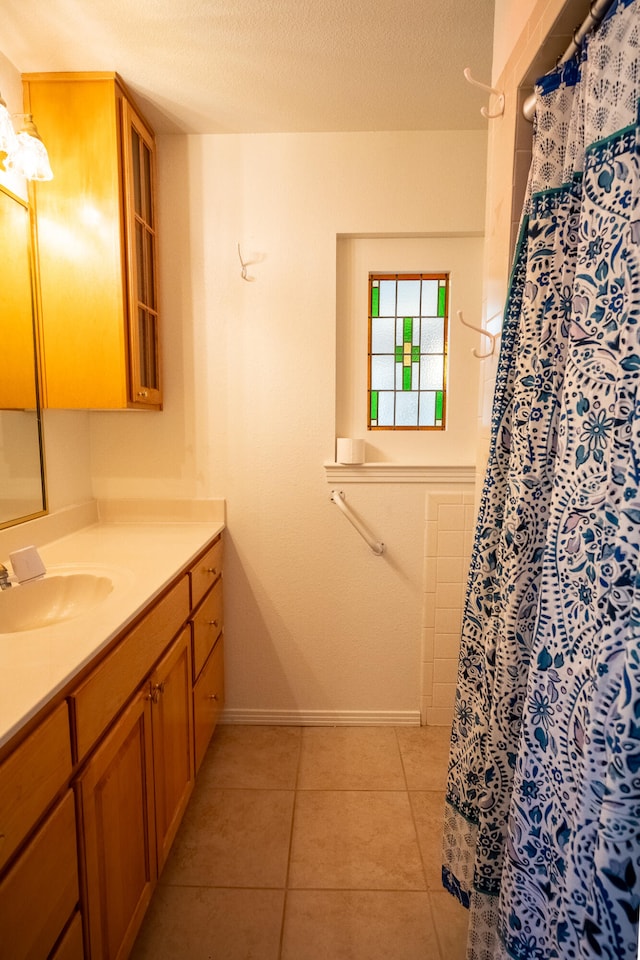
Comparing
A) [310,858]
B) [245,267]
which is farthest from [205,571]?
[245,267]

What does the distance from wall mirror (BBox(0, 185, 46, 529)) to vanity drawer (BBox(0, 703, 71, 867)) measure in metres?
0.90

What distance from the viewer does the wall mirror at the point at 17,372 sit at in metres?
1.44

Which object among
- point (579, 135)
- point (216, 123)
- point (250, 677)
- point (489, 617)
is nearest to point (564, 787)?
point (489, 617)

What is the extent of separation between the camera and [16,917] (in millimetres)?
709

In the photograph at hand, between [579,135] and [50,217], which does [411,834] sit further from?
[50,217]

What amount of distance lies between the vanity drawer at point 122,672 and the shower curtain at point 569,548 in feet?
2.58

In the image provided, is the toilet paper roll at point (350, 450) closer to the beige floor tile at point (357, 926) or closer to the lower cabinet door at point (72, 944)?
the beige floor tile at point (357, 926)

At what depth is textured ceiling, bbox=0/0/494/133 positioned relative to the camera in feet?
4.48

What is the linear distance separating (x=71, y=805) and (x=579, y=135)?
4.87ft

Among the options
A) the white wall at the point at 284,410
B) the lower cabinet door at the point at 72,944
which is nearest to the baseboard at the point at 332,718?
the white wall at the point at 284,410

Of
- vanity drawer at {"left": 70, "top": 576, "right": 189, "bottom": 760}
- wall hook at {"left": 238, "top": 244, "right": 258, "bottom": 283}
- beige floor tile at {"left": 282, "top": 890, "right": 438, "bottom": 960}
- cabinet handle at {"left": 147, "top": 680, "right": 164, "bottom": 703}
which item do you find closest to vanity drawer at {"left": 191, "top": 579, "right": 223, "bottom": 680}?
vanity drawer at {"left": 70, "top": 576, "right": 189, "bottom": 760}

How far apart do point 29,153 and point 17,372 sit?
61 cm

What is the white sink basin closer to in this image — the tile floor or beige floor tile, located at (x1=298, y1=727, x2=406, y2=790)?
the tile floor

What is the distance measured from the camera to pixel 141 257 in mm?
1806
